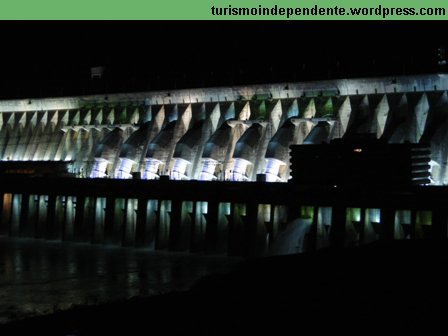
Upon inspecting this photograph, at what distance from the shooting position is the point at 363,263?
677 inches

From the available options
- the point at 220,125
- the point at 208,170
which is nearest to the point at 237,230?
the point at 208,170

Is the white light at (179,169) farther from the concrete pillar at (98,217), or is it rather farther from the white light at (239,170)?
the concrete pillar at (98,217)

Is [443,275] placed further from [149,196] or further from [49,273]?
[149,196]

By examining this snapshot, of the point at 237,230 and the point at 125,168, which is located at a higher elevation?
the point at 125,168

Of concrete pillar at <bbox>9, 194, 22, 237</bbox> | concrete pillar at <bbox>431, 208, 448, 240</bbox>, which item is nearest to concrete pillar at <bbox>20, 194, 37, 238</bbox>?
concrete pillar at <bbox>9, 194, 22, 237</bbox>

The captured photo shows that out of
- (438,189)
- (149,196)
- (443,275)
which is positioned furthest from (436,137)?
(443,275)

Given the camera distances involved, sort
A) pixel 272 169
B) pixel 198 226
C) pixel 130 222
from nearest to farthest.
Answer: pixel 198 226 < pixel 130 222 < pixel 272 169

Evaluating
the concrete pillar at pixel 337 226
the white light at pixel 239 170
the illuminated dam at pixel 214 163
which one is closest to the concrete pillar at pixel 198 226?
the illuminated dam at pixel 214 163

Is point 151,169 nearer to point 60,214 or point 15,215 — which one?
point 60,214

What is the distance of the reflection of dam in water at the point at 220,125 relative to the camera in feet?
145

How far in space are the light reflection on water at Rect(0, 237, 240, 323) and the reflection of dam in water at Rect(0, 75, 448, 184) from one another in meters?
9.45

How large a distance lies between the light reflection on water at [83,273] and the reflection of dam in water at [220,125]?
945 cm

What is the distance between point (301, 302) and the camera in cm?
1489

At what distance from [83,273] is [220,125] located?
830 inches
